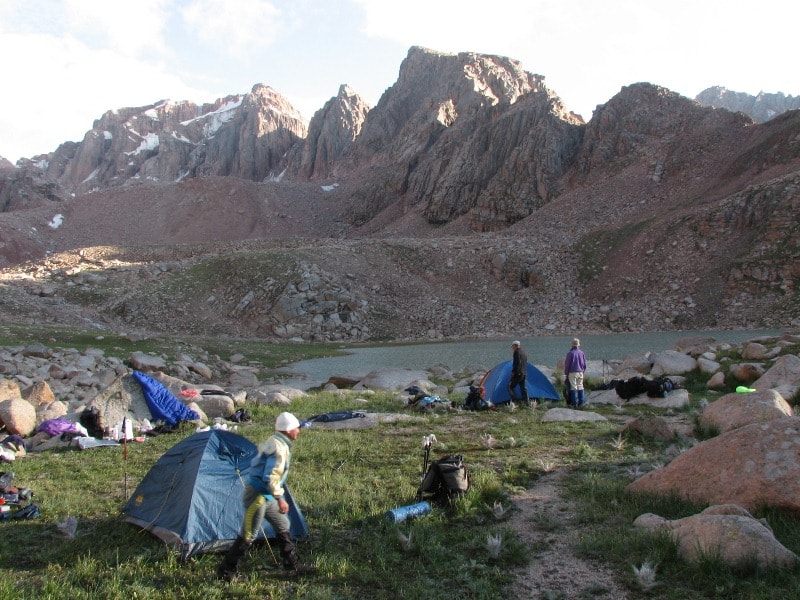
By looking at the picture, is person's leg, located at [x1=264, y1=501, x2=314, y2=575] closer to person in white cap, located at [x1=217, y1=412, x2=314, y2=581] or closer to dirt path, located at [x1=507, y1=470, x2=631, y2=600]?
person in white cap, located at [x1=217, y1=412, x2=314, y2=581]

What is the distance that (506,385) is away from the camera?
744 inches

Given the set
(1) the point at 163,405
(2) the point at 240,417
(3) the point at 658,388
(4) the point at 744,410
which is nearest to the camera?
(4) the point at 744,410

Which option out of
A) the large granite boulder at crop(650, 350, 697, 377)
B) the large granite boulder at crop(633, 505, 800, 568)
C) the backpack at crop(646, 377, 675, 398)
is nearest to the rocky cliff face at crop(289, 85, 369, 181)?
the large granite boulder at crop(650, 350, 697, 377)

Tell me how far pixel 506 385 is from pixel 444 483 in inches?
403

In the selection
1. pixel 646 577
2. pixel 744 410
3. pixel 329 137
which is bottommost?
pixel 646 577

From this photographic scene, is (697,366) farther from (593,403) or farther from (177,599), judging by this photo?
(177,599)

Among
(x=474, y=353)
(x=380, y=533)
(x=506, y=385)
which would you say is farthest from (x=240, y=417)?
(x=474, y=353)

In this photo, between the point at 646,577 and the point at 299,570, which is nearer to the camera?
the point at 646,577

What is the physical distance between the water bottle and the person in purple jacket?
1072cm

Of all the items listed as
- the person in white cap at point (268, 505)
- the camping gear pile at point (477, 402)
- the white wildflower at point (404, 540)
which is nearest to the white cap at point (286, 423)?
the person in white cap at point (268, 505)

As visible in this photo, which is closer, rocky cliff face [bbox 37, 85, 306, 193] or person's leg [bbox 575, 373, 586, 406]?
person's leg [bbox 575, 373, 586, 406]

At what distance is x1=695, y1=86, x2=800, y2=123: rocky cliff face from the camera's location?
5974 inches

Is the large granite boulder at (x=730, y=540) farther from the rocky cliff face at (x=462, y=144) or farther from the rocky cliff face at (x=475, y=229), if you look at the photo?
the rocky cliff face at (x=462, y=144)

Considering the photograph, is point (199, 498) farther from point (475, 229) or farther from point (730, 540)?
point (475, 229)
